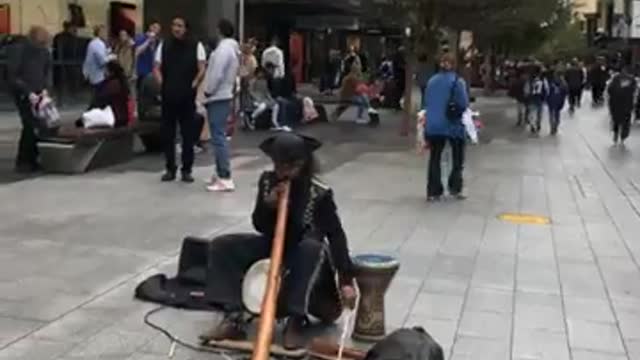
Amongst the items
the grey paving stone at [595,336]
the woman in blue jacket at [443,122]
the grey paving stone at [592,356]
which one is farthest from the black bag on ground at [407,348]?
the woman in blue jacket at [443,122]

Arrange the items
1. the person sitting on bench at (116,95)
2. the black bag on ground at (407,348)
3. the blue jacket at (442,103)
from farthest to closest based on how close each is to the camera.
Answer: the person sitting on bench at (116,95)
the blue jacket at (442,103)
the black bag on ground at (407,348)

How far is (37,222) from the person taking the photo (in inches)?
372

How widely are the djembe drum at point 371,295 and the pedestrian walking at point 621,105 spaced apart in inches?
706

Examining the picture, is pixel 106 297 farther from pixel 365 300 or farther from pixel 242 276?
pixel 365 300

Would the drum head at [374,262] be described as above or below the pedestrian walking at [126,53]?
below

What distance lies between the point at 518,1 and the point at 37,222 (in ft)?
55.8

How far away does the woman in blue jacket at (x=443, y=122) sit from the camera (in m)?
11.8

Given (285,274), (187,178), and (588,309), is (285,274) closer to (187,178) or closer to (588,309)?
(588,309)

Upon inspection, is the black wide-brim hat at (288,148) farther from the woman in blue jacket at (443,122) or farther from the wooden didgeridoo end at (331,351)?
the woman in blue jacket at (443,122)

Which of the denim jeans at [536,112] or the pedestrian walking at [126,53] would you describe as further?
the denim jeans at [536,112]

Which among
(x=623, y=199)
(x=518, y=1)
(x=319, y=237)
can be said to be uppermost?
(x=518, y=1)

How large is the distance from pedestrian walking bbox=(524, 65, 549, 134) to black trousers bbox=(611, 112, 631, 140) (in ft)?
7.07

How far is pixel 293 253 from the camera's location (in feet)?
18.9

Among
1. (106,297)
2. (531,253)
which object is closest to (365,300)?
(106,297)
